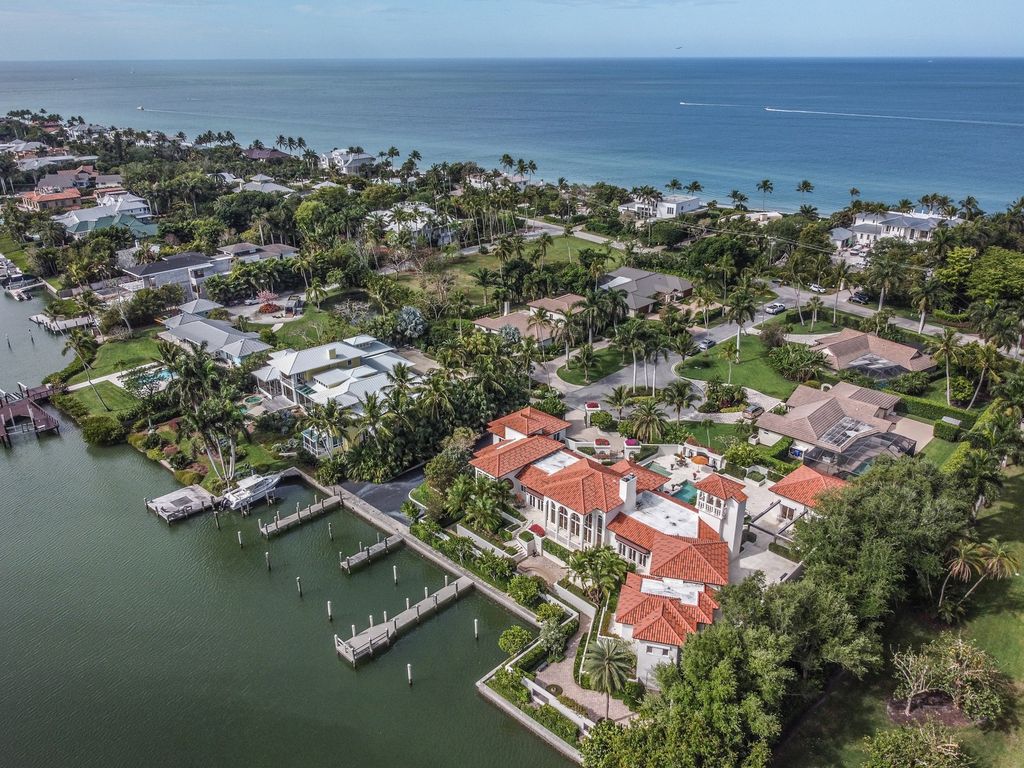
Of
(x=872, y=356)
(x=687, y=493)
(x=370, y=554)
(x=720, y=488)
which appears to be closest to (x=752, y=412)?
(x=687, y=493)

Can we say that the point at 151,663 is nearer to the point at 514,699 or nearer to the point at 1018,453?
the point at 514,699

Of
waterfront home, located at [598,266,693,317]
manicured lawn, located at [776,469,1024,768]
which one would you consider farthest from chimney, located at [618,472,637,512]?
waterfront home, located at [598,266,693,317]

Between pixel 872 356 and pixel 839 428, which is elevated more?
pixel 872 356

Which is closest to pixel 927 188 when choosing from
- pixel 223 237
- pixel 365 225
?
pixel 365 225

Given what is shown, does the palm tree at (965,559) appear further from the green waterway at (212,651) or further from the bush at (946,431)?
the green waterway at (212,651)

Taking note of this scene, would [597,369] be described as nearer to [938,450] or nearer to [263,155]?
[938,450]
